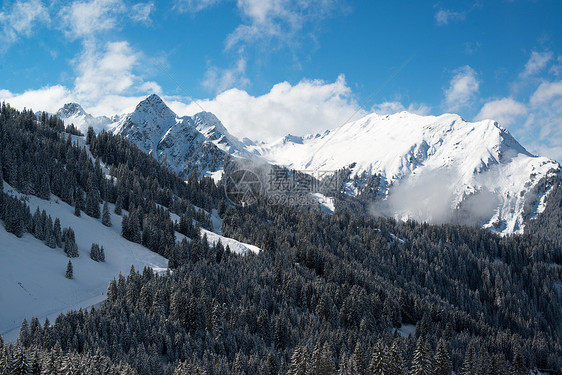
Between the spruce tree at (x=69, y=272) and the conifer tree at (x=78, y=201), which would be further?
the conifer tree at (x=78, y=201)

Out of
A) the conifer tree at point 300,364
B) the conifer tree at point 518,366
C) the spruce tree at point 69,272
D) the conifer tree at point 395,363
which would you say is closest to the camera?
the conifer tree at point 300,364

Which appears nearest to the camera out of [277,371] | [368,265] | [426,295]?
[277,371]

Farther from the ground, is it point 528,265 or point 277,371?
point 528,265

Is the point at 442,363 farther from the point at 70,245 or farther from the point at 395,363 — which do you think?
the point at 70,245

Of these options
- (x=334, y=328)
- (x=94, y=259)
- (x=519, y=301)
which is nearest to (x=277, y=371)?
(x=334, y=328)

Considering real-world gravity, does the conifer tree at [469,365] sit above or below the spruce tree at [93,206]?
below

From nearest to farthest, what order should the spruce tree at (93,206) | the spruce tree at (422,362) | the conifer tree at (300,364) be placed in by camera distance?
1. the conifer tree at (300,364)
2. the spruce tree at (422,362)
3. the spruce tree at (93,206)

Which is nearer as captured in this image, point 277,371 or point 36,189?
point 277,371

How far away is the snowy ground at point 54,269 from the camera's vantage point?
69125 millimetres

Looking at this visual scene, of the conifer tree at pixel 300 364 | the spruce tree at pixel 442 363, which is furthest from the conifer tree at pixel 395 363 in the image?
the conifer tree at pixel 300 364

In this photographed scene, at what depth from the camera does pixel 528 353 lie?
10856cm

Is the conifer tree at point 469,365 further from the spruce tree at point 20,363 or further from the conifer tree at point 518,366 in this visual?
the spruce tree at point 20,363

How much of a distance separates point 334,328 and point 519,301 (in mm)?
112412

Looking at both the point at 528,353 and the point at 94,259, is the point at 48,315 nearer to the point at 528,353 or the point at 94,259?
the point at 94,259
